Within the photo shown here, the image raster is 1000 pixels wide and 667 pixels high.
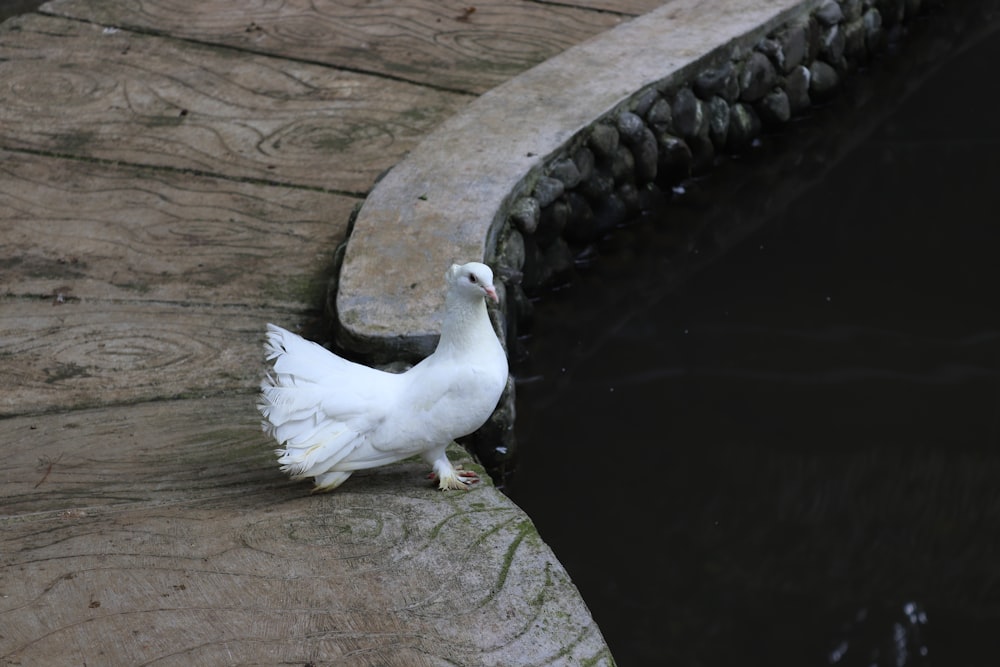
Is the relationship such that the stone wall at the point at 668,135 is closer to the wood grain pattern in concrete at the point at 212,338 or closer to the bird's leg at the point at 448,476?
the wood grain pattern in concrete at the point at 212,338

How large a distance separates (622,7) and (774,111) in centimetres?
88

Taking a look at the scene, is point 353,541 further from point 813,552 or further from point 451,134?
point 451,134

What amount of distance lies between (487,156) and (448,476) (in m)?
1.68

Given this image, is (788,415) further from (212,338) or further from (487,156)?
(212,338)

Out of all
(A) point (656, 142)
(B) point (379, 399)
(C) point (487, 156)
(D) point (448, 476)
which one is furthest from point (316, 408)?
(A) point (656, 142)

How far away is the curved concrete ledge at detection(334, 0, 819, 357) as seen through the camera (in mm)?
3328

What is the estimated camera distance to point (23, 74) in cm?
529

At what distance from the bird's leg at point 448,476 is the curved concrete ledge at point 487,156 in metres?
0.45

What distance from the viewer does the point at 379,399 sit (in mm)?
2740

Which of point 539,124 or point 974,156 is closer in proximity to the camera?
point 539,124

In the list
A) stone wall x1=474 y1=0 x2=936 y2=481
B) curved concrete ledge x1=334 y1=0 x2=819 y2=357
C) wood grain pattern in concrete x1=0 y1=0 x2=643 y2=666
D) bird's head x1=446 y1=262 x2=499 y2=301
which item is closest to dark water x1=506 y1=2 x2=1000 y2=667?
stone wall x1=474 y1=0 x2=936 y2=481

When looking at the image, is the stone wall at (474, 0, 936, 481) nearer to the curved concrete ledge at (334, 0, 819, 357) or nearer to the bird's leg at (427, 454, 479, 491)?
the curved concrete ledge at (334, 0, 819, 357)

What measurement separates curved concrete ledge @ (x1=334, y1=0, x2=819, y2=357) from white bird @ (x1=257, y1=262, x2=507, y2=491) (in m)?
0.43

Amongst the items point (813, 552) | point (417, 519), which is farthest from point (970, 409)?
point (417, 519)
